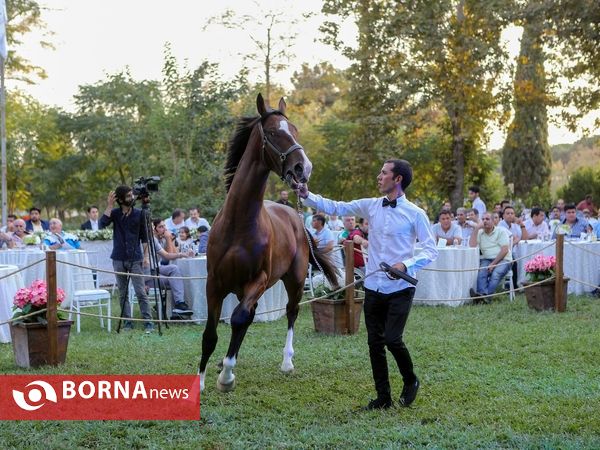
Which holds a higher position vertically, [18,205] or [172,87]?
[172,87]

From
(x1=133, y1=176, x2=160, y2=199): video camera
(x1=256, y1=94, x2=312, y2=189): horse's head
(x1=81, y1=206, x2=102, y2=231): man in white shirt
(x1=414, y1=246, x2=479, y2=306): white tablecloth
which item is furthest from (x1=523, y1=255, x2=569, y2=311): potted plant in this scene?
(x1=81, y1=206, x2=102, y2=231): man in white shirt

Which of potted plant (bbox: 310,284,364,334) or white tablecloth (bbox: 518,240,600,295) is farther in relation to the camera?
white tablecloth (bbox: 518,240,600,295)

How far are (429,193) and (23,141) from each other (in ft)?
57.0

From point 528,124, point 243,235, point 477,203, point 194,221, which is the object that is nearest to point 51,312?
point 243,235

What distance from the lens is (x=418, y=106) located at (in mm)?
27766

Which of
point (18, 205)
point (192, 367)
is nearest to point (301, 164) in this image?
point (192, 367)

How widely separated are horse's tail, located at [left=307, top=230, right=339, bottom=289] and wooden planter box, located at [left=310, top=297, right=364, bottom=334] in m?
0.71

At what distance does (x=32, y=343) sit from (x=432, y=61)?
21.2 metres

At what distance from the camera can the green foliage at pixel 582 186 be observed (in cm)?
3628

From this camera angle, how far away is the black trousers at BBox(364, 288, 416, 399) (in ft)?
19.8

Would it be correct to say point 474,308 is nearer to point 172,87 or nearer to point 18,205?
point 172,87

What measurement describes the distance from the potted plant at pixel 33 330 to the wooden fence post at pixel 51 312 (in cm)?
5

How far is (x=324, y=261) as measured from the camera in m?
9.30

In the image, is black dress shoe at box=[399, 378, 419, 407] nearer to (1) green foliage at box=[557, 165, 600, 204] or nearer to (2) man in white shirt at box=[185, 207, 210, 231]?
(2) man in white shirt at box=[185, 207, 210, 231]
